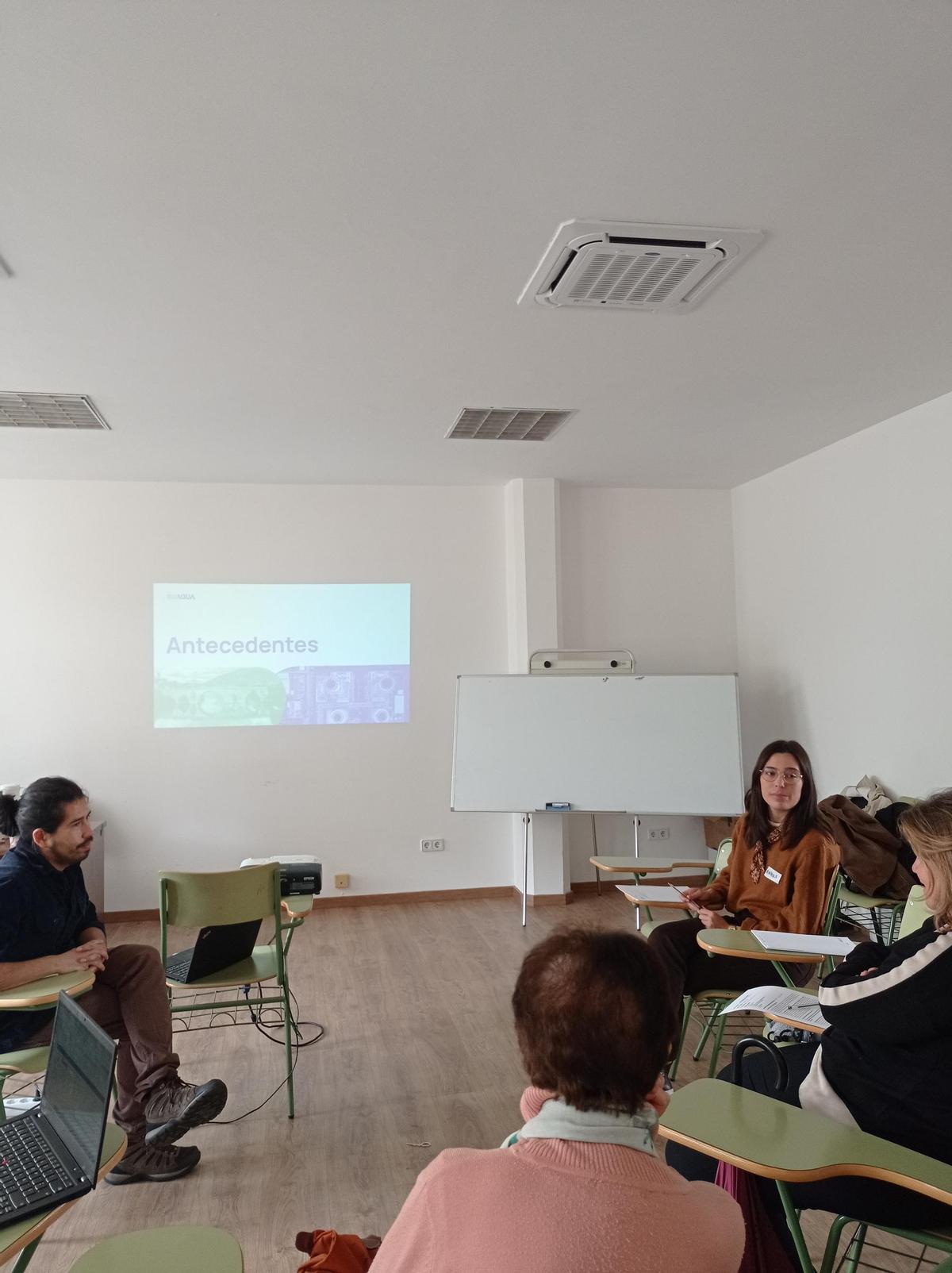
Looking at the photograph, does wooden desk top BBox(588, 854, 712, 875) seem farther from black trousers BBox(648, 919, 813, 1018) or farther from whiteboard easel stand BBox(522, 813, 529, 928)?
whiteboard easel stand BBox(522, 813, 529, 928)

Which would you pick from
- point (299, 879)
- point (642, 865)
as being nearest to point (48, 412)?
point (299, 879)

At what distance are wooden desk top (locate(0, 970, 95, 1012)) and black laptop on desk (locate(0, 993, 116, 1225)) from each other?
17.7 inches

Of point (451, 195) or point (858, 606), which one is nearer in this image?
point (451, 195)

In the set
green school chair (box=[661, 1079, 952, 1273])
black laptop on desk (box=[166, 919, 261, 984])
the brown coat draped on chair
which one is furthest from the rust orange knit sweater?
black laptop on desk (box=[166, 919, 261, 984])

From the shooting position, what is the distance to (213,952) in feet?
10.7

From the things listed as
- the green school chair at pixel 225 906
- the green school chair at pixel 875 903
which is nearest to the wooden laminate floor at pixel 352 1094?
the green school chair at pixel 225 906

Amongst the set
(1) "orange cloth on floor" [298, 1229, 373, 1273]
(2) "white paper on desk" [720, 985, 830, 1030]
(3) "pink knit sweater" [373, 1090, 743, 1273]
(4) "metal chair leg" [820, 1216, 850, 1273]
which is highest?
(3) "pink knit sweater" [373, 1090, 743, 1273]

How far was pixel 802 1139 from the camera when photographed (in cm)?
165

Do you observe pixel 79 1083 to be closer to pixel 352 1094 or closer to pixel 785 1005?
pixel 785 1005

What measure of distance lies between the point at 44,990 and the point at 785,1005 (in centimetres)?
188

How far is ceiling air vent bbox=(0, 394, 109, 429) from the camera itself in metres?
4.48

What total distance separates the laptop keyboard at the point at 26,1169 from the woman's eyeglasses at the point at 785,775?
2.52 metres

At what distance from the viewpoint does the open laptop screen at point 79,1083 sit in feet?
4.92

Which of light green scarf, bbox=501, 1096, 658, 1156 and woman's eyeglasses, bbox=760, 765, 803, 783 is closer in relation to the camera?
light green scarf, bbox=501, 1096, 658, 1156
